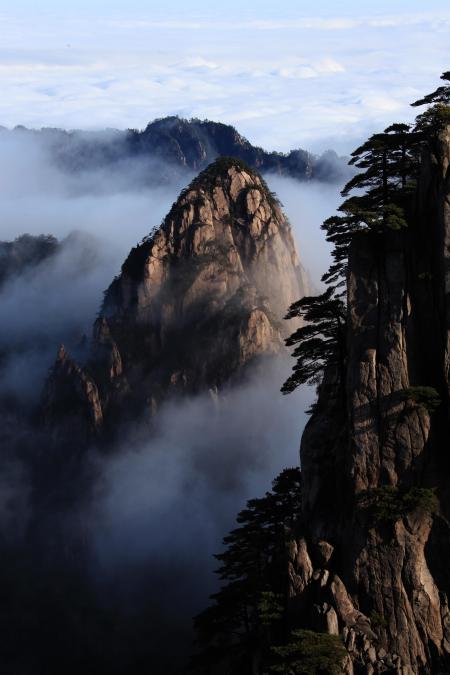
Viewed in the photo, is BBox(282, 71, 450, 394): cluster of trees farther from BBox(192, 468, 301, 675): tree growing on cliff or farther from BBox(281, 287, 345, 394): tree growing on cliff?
BBox(192, 468, 301, 675): tree growing on cliff

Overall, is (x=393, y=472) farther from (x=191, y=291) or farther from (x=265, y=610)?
(x=191, y=291)

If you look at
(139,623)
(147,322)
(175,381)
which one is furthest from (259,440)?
(139,623)

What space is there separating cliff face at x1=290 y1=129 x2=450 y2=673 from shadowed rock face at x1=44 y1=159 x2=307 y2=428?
335 ft

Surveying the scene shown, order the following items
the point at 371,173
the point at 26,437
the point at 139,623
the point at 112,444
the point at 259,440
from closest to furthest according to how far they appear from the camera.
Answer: the point at 371,173, the point at 139,623, the point at 259,440, the point at 112,444, the point at 26,437

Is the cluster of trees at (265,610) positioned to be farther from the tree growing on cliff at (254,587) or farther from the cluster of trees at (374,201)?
the cluster of trees at (374,201)

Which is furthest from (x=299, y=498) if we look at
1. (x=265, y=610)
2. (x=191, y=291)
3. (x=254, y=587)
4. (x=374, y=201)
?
(x=191, y=291)

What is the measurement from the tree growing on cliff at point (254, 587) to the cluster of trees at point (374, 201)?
13.1 metres

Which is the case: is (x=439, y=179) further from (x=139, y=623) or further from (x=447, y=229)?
(x=139, y=623)

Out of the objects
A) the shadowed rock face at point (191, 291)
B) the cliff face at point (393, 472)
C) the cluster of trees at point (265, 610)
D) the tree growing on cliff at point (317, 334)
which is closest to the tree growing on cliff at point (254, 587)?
the cluster of trees at point (265, 610)

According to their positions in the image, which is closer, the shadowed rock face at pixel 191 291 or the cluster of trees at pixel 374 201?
the cluster of trees at pixel 374 201

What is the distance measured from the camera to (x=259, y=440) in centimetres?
16700

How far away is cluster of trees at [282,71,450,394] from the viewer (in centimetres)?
7156

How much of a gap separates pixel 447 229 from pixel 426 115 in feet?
30.8

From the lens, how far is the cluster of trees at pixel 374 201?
7156cm
